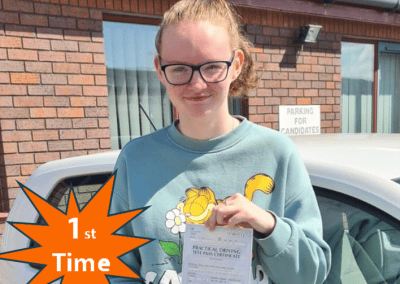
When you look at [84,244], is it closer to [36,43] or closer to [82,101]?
[82,101]

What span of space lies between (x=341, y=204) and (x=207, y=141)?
53cm

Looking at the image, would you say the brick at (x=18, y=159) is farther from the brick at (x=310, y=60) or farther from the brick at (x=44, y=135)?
the brick at (x=310, y=60)

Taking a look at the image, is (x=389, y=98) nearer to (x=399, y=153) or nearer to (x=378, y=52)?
(x=378, y=52)

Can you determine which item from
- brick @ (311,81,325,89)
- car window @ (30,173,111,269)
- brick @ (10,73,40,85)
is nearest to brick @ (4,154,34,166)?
brick @ (10,73,40,85)

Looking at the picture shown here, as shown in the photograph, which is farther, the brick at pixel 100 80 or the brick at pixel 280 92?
the brick at pixel 280 92

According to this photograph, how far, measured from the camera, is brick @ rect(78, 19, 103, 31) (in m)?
3.46

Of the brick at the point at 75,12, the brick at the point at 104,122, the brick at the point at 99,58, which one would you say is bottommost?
the brick at the point at 104,122

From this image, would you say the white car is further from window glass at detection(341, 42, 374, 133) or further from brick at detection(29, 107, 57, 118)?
window glass at detection(341, 42, 374, 133)

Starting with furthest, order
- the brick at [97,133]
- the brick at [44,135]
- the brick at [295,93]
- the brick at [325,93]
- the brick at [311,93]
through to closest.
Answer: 1. the brick at [325,93]
2. the brick at [311,93]
3. the brick at [295,93]
4. the brick at [97,133]
5. the brick at [44,135]

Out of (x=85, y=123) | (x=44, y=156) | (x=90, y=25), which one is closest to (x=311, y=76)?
(x=90, y=25)

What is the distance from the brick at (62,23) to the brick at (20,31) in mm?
184

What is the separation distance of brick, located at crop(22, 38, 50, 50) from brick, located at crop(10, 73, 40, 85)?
0.85ft

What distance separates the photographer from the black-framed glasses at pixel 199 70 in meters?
0.92

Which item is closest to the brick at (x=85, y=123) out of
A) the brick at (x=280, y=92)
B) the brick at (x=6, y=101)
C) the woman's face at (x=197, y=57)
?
the brick at (x=6, y=101)
